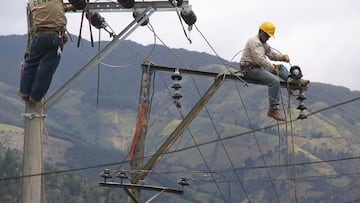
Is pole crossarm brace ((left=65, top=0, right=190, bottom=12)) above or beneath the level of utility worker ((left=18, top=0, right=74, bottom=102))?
above

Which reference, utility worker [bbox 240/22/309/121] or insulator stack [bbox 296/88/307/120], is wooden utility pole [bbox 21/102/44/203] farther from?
insulator stack [bbox 296/88/307/120]

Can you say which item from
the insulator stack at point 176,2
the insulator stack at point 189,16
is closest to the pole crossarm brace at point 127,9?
the insulator stack at point 176,2

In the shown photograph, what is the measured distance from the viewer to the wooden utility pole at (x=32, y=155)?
10547 millimetres

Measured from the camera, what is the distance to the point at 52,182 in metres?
175

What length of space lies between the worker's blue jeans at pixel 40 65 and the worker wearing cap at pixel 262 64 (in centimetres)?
561

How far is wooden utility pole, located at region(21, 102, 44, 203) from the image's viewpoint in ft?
34.6

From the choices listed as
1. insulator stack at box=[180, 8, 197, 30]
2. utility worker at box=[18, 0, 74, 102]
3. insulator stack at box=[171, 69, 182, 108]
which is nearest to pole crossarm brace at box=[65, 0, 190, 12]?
insulator stack at box=[180, 8, 197, 30]

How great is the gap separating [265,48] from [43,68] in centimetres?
628

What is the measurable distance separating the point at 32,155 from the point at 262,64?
20.0ft

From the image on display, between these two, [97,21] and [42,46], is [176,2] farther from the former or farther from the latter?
[42,46]

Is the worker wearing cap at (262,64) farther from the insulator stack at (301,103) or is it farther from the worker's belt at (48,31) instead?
the worker's belt at (48,31)

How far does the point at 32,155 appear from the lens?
10.7m

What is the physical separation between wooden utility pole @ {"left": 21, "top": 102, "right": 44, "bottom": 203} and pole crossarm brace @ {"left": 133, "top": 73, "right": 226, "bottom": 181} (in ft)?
14.8

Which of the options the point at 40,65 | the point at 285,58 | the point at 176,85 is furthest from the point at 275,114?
the point at 40,65
